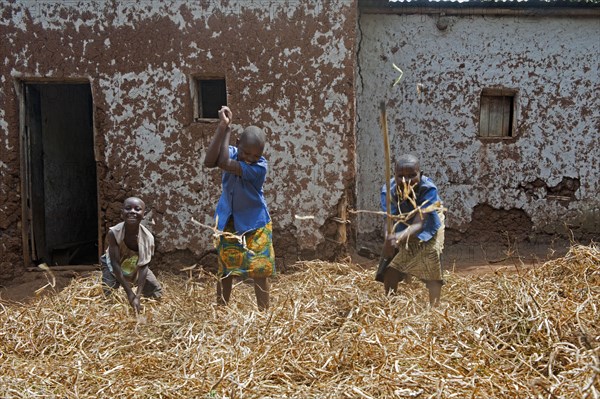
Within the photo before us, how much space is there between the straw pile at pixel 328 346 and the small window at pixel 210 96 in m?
2.51

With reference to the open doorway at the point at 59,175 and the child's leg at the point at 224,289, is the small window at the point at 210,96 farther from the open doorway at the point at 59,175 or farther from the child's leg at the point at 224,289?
the child's leg at the point at 224,289

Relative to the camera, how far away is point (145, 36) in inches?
208

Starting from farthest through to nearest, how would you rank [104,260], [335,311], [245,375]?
[104,260], [335,311], [245,375]

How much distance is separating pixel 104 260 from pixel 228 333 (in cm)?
158

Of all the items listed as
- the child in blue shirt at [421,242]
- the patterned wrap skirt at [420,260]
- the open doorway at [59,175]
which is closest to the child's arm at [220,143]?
the child in blue shirt at [421,242]

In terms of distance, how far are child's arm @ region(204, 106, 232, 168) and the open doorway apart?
3.01m

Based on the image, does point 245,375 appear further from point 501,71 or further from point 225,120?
point 501,71

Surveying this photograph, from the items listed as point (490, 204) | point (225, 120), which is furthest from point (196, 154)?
point (490, 204)

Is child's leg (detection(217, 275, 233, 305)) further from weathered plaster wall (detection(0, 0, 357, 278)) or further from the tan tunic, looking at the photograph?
weathered plaster wall (detection(0, 0, 357, 278))

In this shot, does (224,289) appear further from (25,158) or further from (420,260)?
(25,158)

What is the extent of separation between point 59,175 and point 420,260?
530cm

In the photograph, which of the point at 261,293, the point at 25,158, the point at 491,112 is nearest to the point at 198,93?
the point at 25,158

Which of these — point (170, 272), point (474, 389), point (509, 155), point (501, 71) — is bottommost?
point (170, 272)

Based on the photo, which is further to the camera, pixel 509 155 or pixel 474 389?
pixel 509 155
